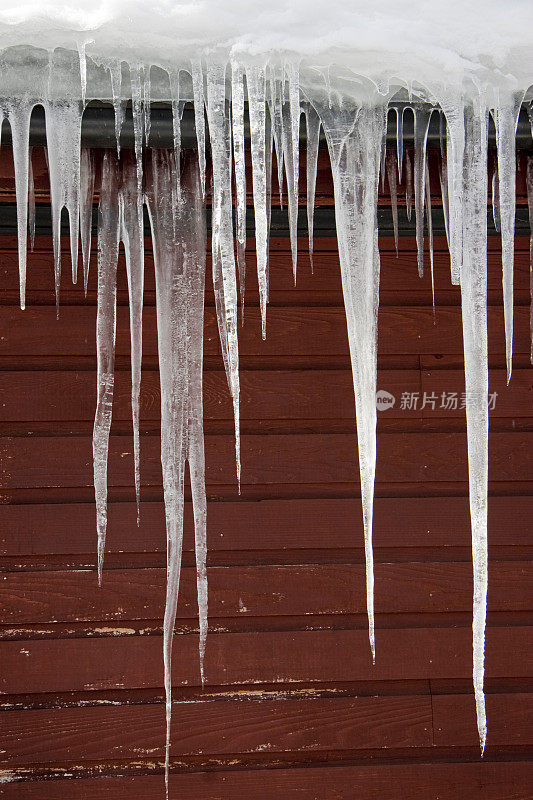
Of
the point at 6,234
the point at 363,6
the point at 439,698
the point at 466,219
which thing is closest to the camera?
the point at 363,6

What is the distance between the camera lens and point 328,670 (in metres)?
2.64

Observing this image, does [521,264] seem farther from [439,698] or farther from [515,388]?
[439,698]

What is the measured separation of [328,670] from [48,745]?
104cm

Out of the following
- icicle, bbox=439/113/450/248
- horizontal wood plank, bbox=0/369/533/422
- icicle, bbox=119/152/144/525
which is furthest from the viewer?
horizontal wood plank, bbox=0/369/533/422

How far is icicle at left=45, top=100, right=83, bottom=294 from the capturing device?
1.61 m

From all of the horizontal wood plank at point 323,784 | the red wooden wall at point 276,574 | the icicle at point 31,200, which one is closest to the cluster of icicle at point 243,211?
the icicle at point 31,200

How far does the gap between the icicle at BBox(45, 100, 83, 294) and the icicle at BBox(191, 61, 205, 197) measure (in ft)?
0.87

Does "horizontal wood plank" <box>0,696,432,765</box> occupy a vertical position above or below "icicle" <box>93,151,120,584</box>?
below

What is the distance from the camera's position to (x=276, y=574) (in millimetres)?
2654

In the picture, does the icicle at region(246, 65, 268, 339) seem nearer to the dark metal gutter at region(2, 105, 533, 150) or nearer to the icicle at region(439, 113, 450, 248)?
the dark metal gutter at region(2, 105, 533, 150)

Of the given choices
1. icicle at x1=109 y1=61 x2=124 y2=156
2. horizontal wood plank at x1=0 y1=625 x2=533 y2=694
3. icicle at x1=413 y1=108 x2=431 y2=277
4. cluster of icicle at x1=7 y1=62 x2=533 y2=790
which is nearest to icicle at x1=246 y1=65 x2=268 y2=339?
cluster of icicle at x1=7 y1=62 x2=533 y2=790

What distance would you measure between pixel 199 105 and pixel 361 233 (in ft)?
1.72

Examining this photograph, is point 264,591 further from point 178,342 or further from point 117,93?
point 117,93

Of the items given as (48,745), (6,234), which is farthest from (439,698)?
(6,234)
